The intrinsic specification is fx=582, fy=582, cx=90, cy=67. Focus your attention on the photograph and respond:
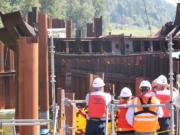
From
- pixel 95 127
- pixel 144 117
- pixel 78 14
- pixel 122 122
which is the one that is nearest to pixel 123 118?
pixel 122 122

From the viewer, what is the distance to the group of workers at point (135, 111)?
10422 millimetres

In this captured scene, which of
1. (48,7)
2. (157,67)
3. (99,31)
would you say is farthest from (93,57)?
(48,7)

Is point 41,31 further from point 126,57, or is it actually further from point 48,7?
point 48,7

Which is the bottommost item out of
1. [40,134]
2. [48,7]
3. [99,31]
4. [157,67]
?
[40,134]

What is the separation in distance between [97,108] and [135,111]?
1297 mm

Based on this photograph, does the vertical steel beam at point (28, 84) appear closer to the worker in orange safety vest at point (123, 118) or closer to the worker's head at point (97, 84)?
the worker's head at point (97, 84)

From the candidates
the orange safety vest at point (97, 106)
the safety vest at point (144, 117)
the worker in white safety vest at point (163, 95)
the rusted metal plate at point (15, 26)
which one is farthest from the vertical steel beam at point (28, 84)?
the worker in white safety vest at point (163, 95)

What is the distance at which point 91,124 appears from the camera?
11.8 meters

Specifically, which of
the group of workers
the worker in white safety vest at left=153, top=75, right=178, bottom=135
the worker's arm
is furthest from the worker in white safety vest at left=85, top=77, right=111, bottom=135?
the worker in white safety vest at left=153, top=75, right=178, bottom=135

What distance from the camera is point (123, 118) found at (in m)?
11.3

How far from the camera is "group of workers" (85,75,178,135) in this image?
34.2 feet

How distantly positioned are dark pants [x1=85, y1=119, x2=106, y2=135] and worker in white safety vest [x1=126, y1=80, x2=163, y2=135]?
3.72ft

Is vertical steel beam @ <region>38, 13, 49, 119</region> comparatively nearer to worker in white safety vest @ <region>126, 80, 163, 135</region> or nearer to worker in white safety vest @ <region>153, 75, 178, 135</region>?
worker in white safety vest @ <region>153, 75, 178, 135</region>

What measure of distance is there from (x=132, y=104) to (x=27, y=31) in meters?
3.71
